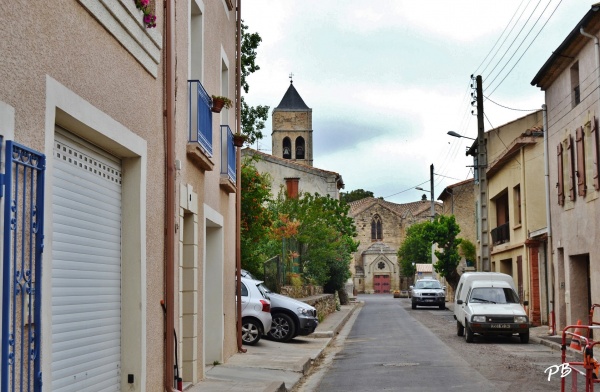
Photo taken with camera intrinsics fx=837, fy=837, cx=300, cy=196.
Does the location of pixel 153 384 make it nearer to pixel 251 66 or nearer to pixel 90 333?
pixel 90 333

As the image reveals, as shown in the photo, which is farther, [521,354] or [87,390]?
[521,354]

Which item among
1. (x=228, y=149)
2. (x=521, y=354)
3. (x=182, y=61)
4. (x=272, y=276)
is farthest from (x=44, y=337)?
(x=272, y=276)

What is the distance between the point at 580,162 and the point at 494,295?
14.1ft

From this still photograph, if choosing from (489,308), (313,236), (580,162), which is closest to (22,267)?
(489,308)

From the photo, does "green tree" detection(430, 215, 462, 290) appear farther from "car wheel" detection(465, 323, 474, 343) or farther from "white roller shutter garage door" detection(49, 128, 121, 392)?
"white roller shutter garage door" detection(49, 128, 121, 392)

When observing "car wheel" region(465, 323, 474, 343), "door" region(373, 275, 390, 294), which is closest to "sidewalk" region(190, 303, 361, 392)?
"car wheel" region(465, 323, 474, 343)

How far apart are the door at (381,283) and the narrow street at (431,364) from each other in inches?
3051

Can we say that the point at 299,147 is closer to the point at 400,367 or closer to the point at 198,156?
the point at 400,367

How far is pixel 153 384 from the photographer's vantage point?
885 centimetres

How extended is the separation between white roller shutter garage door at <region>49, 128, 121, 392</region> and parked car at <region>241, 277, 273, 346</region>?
420 inches

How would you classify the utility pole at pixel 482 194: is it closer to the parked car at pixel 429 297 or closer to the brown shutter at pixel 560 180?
the brown shutter at pixel 560 180

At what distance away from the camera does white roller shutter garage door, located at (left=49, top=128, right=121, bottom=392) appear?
656cm

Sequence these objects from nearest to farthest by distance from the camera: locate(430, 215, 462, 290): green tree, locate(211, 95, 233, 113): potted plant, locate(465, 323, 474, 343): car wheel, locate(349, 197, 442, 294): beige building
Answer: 1. locate(211, 95, 233, 113): potted plant
2. locate(465, 323, 474, 343): car wheel
3. locate(430, 215, 462, 290): green tree
4. locate(349, 197, 442, 294): beige building

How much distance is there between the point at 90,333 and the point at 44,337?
1.74m
